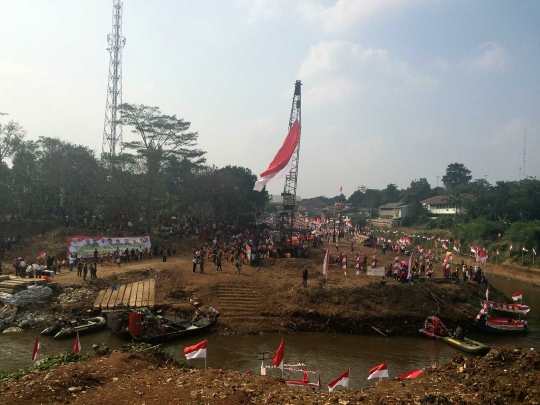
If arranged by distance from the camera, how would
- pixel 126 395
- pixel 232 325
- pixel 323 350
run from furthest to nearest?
1. pixel 232 325
2. pixel 323 350
3. pixel 126 395

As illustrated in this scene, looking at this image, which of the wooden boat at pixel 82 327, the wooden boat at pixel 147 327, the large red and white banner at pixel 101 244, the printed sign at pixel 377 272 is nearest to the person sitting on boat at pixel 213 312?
the wooden boat at pixel 147 327

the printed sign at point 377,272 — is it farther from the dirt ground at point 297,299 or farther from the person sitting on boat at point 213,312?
the person sitting on boat at point 213,312

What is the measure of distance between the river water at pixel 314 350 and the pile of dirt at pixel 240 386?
17.2 ft

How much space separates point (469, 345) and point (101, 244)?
29.1 metres

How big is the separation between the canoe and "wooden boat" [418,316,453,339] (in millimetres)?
644

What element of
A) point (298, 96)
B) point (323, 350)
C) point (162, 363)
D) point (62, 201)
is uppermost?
point (298, 96)

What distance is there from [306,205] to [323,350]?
124514mm

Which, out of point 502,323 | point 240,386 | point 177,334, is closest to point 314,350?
point 177,334

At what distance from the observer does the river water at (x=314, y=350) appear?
19578 mm

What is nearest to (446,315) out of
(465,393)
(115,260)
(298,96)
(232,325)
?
(232,325)

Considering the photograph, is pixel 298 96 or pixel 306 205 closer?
pixel 298 96

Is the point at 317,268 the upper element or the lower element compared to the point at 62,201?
lower

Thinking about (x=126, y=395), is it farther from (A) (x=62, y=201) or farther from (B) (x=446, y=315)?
(A) (x=62, y=201)

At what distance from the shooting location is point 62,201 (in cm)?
4434
